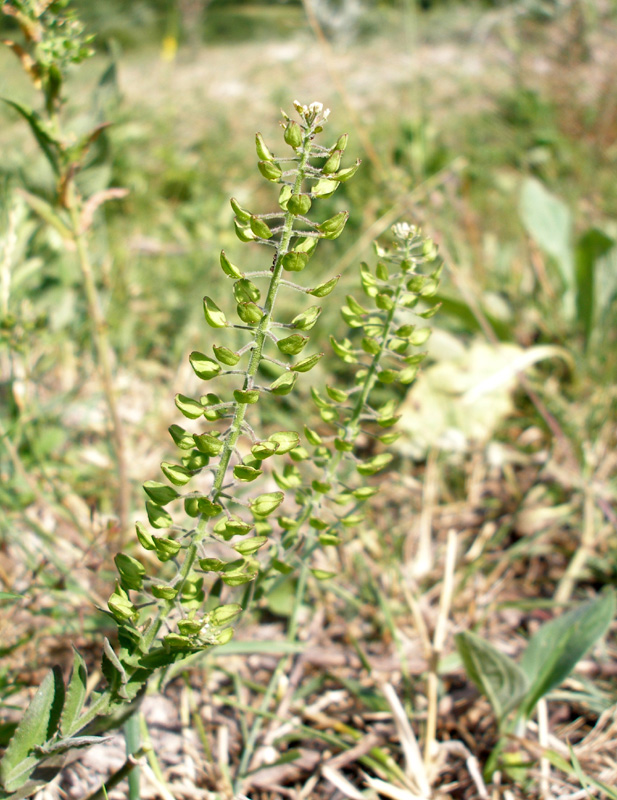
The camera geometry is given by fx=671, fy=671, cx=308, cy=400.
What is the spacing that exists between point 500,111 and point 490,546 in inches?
188

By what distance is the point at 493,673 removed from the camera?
146 centimetres

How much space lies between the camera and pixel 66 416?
2363mm

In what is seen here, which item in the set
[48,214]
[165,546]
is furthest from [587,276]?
[165,546]

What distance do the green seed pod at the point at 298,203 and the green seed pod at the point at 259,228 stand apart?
4cm

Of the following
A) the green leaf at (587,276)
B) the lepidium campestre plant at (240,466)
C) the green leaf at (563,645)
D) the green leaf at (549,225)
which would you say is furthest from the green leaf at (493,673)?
the green leaf at (549,225)

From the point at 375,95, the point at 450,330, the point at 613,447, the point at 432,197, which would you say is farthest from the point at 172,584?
the point at 375,95

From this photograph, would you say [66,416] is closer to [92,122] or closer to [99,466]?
[99,466]

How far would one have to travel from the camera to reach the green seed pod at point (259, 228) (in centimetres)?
85

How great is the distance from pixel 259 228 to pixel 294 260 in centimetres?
6

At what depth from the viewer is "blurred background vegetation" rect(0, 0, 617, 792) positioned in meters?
1.97

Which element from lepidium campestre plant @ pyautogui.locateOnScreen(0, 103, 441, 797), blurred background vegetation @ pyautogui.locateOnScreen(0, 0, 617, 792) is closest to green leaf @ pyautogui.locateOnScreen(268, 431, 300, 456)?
lepidium campestre plant @ pyautogui.locateOnScreen(0, 103, 441, 797)

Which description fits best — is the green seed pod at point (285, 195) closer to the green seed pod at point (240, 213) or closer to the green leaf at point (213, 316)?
the green seed pod at point (240, 213)

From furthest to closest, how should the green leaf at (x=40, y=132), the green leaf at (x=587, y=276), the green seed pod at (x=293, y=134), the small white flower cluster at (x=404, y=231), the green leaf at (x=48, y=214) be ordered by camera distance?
the green leaf at (x=587, y=276), the green leaf at (x=48, y=214), the green leaf at (x=40, y=132), the small white flower cluster at (x=404, y=231), the green seed pod at (x=293, y=134)

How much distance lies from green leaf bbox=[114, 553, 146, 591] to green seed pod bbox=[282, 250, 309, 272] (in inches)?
19.3
